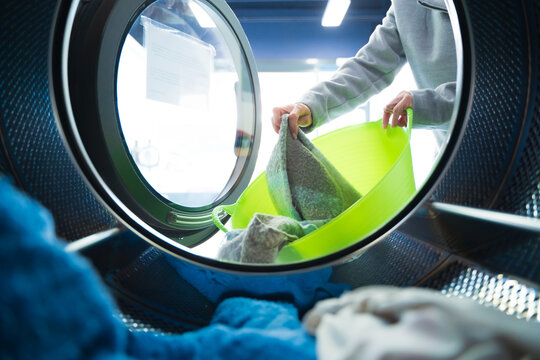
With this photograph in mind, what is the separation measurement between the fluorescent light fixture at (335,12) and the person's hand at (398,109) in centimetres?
172

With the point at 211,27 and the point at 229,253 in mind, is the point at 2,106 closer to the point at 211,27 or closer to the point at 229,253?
the point at 229,253

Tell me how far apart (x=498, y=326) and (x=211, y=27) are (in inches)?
44.0

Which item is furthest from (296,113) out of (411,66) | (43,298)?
(43,298)

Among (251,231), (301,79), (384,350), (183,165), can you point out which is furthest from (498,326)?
(301,79)

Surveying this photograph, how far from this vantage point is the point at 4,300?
0.19m

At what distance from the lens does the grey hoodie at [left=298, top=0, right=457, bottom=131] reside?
2.23ft

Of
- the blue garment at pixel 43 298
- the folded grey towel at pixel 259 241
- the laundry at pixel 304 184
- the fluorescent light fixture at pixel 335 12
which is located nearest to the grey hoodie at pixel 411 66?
the laundry at pixel 304 184

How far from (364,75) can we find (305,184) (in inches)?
15.7

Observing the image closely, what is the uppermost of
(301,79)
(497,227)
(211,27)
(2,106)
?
(301,79)

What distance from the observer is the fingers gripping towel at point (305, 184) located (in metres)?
0.74

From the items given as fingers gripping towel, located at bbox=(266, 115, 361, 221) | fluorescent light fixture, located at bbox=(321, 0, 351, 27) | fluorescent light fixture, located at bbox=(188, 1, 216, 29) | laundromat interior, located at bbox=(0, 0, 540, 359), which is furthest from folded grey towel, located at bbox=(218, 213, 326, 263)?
fluorescent light fixture, located at bbox=(321, 0, 351, 27)

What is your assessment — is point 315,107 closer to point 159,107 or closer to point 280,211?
point 280,211

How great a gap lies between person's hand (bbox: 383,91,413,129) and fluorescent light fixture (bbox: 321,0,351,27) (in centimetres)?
172

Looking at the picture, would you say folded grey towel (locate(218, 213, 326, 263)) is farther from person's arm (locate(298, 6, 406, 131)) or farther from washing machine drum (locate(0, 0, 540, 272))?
person's arm (locate(298, 6, 406, 131))
